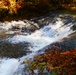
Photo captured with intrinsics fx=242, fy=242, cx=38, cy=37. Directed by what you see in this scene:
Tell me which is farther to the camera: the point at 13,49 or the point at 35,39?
the point at 35,39

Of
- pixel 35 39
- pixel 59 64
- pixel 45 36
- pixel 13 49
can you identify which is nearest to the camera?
pixel 59 64

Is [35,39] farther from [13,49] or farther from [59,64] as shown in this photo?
[59,64]

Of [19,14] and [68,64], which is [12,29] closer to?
[19,14]

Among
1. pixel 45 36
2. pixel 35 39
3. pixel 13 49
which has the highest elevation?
pixel 13 49

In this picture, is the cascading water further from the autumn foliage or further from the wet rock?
the autumn foliage

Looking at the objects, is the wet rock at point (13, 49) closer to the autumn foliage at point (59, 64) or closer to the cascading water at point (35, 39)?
the cascading water at point (35, 39)

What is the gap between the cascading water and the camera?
25.5ft

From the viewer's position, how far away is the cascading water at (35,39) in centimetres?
776

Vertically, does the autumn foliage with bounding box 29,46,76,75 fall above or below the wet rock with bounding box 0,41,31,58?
above

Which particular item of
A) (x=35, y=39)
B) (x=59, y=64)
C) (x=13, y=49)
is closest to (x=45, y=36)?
(x=35, y=39)

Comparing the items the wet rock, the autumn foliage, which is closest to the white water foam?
the wet rock

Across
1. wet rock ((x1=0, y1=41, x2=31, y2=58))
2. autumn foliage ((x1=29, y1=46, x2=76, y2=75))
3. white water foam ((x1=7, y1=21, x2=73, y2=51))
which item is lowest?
white water foam ((x1=7, y1=21, x2=73, y2=51))

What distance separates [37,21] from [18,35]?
3009mm

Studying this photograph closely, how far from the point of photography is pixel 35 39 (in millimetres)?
11328
